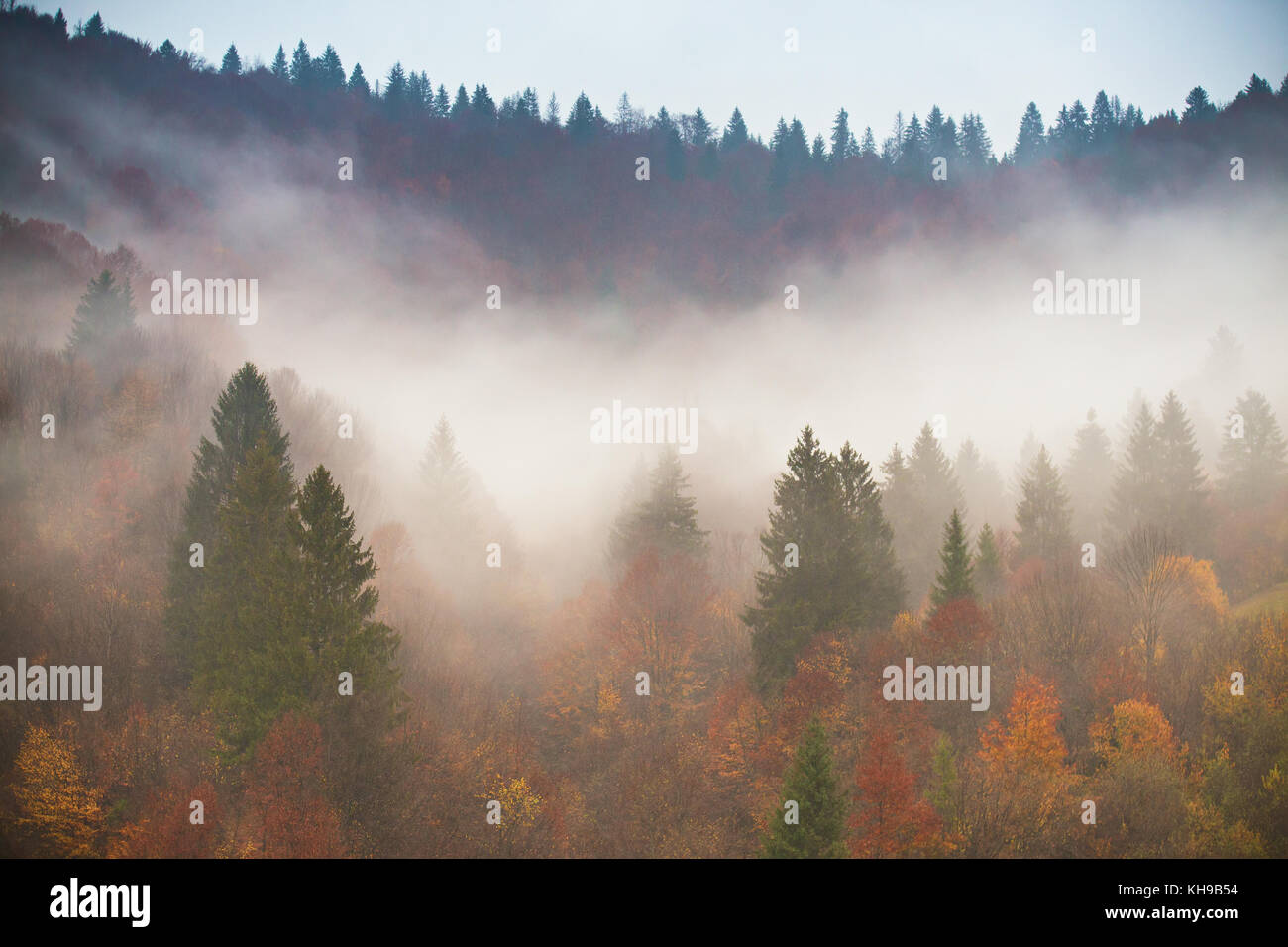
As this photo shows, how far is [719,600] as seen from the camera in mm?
56094

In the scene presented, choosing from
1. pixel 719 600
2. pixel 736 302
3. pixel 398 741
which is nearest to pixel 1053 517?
pixel 719 600

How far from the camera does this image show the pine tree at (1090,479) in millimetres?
70000

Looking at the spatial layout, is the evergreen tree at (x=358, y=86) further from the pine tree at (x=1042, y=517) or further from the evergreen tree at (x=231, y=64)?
the pine tree at (x=1042, y=517)

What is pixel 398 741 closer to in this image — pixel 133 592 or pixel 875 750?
pixel 875 750

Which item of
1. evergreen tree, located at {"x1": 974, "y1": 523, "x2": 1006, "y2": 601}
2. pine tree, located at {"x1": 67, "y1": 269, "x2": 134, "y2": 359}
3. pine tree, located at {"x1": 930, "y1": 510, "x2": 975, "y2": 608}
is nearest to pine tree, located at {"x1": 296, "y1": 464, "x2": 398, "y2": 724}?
pine tree, located at {"x1": 930, "y1": 510, "x2": 975, "y2": 608}

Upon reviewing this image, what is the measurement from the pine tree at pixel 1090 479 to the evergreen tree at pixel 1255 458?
31.1ft

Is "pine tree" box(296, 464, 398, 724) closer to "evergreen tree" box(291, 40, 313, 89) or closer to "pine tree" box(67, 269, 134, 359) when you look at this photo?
"pine tree" box(67, 269, 134, 359)

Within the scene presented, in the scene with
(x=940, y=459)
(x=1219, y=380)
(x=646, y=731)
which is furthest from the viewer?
(x=1219, y=380)

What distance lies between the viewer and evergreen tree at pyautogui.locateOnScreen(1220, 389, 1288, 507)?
63.4 m

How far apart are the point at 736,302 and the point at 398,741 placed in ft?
590

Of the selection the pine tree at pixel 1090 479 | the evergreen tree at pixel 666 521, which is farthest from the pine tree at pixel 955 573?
the pine tree at pixel 1090 479

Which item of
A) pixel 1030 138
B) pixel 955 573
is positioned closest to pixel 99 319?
pixel 955 573
